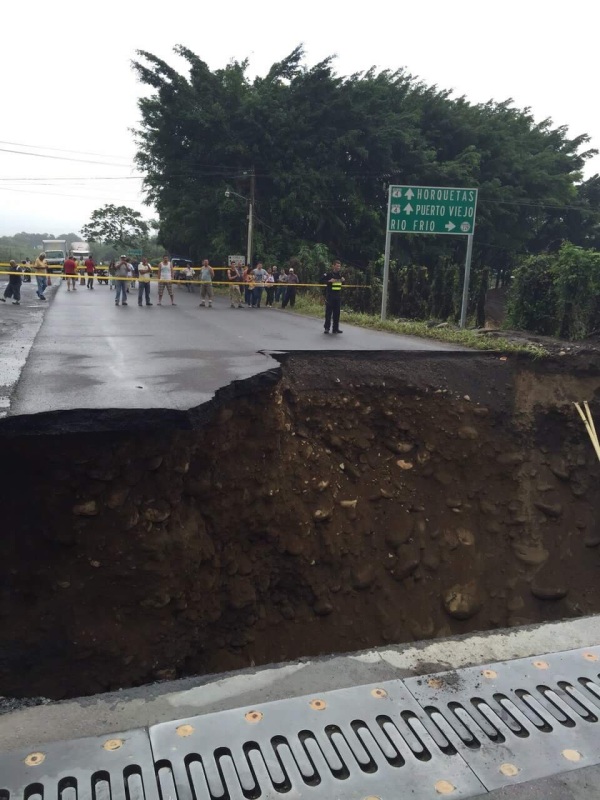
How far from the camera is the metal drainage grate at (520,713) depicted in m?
2.16

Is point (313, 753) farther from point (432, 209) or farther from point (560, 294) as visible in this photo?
point (432, 209)

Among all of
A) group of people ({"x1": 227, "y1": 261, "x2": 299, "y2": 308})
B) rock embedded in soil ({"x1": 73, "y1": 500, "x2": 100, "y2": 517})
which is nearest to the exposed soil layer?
rock embedded in soil ({"x1": 73, "y1": 500, "x2": 100, "y2": 517})

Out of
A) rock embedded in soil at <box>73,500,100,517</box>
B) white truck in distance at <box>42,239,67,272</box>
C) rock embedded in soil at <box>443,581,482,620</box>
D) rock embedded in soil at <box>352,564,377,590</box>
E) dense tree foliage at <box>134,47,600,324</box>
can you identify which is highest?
dense tree foliage at <box>134,47,600,324</box>

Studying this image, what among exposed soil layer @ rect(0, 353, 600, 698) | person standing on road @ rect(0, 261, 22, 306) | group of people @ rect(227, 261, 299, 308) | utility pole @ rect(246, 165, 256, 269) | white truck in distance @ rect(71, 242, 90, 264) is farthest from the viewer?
white truck in distance @ rect(71, 242, 90, 264)

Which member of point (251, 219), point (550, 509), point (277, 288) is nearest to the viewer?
point (550, 509)

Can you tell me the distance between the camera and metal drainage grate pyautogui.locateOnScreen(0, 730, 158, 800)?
196cm

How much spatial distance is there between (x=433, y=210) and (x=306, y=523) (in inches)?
398

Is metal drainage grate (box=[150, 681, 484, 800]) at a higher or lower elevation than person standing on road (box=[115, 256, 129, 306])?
lower

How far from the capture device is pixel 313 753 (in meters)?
2.18

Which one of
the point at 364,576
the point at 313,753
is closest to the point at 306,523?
the point at 364,576

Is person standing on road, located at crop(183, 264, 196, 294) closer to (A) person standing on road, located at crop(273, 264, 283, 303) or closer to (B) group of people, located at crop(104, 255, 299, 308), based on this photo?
(A) person standing on road, located at crop(273, 264, 283, 303)

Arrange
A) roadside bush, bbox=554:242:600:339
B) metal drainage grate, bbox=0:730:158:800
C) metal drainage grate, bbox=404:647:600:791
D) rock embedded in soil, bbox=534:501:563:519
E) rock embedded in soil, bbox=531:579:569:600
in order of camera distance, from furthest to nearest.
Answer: roadside bush, bbox=554:242:600:339
rock embedded in soil, bbox=534:501:563:519
rock embedded in soil, bbox=531:579:569:600
metal drainage grate, bbox=404:647:600:791
metal drainage grate, bbox=0:730:158:800

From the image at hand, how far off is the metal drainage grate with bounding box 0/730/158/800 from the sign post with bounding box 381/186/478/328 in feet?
43.0

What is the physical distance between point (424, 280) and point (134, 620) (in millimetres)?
14572
